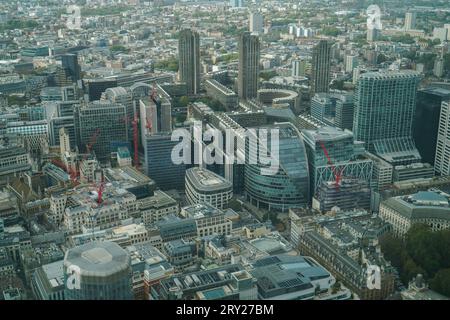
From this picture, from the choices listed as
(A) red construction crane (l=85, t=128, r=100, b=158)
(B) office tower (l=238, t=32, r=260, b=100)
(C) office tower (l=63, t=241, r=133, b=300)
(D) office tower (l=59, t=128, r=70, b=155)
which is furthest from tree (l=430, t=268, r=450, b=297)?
(B) office tower (l=238, t=32, r=260, b=100)

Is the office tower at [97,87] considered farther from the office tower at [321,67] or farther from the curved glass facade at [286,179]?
the curved glass facade at [286,179]

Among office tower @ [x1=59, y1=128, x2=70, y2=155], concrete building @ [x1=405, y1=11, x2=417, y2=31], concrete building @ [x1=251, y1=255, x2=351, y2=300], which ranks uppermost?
concrete building @ [x1=405, y1=11, x2=417, y2=31]

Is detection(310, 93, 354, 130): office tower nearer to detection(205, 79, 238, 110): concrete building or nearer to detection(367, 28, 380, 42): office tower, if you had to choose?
detection(205, 79, 238, 110): concrete building

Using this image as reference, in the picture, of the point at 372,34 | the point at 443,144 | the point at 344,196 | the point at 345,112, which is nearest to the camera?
the point at 344,196

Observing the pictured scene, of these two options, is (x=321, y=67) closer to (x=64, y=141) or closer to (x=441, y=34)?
(x=64, y=141)

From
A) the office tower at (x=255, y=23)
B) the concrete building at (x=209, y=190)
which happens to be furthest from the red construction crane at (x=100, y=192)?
the office tower at (x=255, y=23)

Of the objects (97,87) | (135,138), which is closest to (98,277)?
(135,138)
